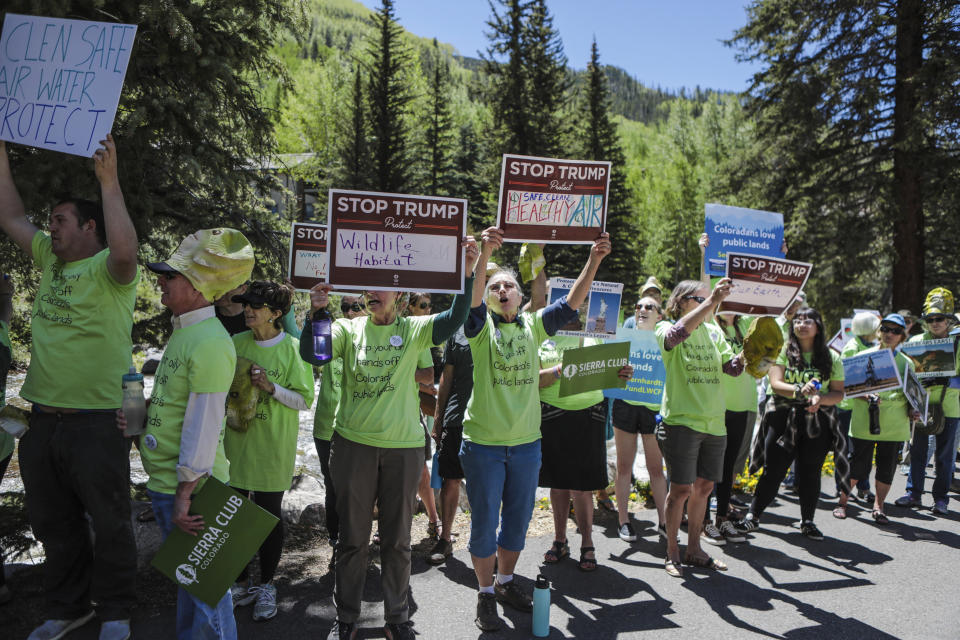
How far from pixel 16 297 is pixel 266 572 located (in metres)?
4.94

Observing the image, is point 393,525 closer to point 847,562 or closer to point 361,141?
point 847,562

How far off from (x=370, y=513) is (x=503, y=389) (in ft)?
3.53

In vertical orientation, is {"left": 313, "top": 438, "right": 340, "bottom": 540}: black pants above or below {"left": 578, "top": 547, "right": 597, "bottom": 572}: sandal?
above

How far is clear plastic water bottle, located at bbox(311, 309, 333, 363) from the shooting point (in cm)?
338

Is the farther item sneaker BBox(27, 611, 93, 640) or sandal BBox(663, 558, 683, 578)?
sandal BBox(663, 558, 683, 578)

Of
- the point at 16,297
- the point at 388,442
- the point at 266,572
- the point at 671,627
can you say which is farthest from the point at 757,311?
the point at 16,297

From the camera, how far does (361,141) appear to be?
113ft

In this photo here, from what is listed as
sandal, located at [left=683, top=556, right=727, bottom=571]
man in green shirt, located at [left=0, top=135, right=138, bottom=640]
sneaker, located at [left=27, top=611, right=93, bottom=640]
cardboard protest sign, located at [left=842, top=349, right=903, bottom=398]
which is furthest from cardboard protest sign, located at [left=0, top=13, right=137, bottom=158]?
cardboard protest sign, located at [left=842, top=349, right=903, bottom=398]

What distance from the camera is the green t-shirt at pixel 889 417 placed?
651 cm

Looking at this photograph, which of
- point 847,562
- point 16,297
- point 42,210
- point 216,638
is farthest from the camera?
point 16,297

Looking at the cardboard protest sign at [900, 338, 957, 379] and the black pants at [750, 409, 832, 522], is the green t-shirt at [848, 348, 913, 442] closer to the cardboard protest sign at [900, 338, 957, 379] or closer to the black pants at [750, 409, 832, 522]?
the cardboard protest sign at [900, 338, 957, 379]

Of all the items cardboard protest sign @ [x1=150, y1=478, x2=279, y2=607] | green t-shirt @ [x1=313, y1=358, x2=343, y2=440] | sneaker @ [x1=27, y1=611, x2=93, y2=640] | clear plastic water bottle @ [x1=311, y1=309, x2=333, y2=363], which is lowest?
sneaker @ [x1=27, y1=611, x2=93, y2=640]

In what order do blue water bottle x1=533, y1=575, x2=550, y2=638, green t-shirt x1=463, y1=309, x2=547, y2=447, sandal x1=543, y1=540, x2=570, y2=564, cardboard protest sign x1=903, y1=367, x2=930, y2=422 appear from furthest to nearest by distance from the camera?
cardboard protest sign x1=903, y1=367, x2=930, y2=422 → sandal x1=543, y1=540, x2=570, y2=564 → green t-shirt x1=463, y1=309, x2=547, y2=447 → blue water bottle x1=533, y1=575, x2=550, y2=638

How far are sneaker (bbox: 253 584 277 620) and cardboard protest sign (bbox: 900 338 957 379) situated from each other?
22.5 feet
